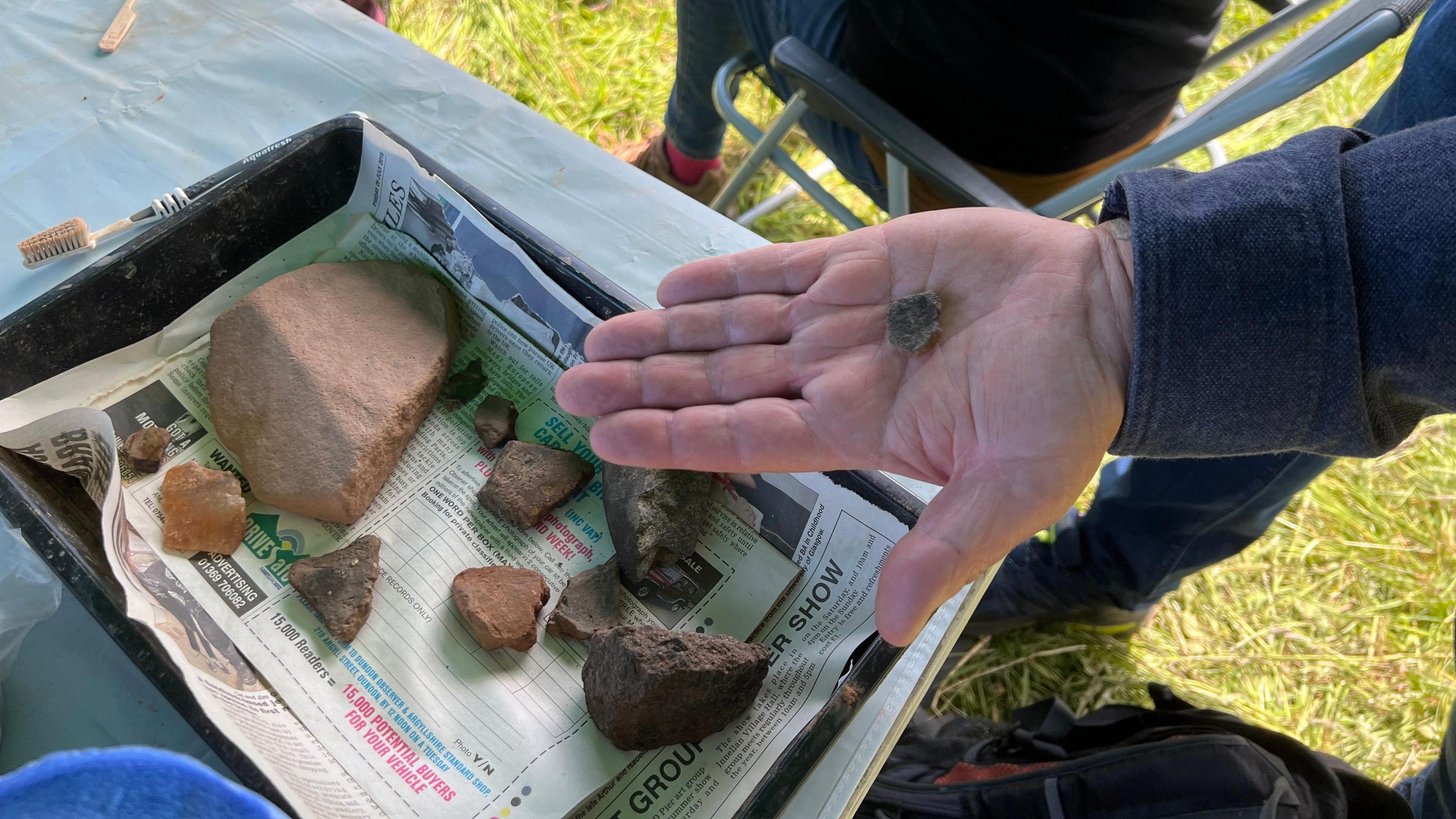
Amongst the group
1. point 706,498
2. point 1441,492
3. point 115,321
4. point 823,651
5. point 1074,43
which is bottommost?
point 1441,492

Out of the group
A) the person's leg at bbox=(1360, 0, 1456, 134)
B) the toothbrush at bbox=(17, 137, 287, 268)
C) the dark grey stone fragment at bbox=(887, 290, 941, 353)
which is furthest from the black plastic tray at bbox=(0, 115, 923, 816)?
the person's leg at bbox=(1360, 0, 1456, 134)

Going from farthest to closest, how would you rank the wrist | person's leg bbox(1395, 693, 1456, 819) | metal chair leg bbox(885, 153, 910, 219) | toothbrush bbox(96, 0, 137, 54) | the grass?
the grass → toothbrush bbox(96, 0, 137, 54) → metal chair leg bbox(885, 153, 910, 219) → person's leg bbox(1395, 693, 1456, 819) → the wrist

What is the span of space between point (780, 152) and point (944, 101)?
1.36 feet

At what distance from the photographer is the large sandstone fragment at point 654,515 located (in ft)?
3.42

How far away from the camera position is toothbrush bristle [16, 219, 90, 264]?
124 cm

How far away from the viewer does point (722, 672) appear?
908 mm

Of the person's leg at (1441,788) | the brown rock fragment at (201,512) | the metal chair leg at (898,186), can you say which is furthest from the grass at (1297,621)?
the brown rock fragment at (201,512)

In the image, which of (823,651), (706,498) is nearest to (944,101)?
(706,498)

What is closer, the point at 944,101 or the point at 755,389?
the point at 755,389

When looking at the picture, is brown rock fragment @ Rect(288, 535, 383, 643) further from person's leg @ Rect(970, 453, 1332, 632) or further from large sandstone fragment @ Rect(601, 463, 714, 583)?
person's leg @ Rect(970, 453, 1332, 632)

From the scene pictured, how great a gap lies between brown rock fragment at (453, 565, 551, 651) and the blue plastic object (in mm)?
403

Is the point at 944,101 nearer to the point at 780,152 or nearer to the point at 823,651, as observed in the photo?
the point at 780,152

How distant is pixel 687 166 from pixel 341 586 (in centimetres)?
149

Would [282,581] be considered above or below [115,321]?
below
